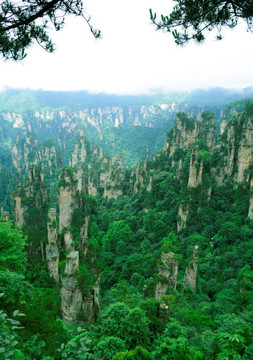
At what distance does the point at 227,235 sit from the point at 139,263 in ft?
38.9

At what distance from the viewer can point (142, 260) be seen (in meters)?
32.6

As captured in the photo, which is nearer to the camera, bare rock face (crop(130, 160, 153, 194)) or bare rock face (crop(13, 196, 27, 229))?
bare rock face (crop(13, 196, 27, 229))

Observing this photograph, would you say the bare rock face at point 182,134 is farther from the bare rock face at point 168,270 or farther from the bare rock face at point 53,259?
the bare rock face at point 53,259

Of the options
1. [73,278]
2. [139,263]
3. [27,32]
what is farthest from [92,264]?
[27,32]

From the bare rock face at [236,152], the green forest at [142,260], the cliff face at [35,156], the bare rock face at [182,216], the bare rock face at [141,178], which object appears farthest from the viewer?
the cliff face at [35,156]

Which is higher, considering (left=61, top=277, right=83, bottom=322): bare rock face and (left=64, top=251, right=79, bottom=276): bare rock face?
(left=64, top=251, right=79, bottom=276): bare rock face

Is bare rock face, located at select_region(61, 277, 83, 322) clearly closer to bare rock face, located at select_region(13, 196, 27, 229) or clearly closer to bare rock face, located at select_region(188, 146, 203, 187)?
bare rock face, located at select_region(188, 146, 203, 187)

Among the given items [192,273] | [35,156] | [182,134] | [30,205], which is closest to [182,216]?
[192,273]

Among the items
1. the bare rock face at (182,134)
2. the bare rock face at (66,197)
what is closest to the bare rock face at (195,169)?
the bare rock face at (182,134)

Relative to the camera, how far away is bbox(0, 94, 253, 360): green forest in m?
7.77

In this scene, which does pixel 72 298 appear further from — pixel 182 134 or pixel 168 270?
pixel 182 134

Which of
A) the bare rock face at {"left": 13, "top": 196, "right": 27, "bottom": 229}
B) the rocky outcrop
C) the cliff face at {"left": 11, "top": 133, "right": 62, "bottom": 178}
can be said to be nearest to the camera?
the bare rock face at {"left": 13, "top": 196, "right": 27, "bottom": 229}

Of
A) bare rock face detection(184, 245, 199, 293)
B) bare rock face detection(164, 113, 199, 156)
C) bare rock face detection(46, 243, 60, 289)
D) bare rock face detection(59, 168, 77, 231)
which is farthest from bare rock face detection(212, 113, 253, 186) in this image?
bare rock face detection(46, 243, 60, 289)

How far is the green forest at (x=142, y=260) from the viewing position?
7766 mm
